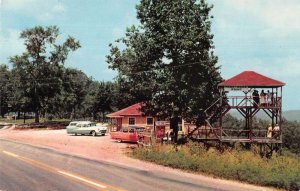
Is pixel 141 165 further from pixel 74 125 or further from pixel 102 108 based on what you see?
pixel 102 108

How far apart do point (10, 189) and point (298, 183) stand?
38.3 feet

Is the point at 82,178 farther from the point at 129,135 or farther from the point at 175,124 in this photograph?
the point at 129,135

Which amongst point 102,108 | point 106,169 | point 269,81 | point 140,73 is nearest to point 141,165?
point 106,169

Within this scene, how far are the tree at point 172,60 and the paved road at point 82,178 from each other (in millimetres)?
13475

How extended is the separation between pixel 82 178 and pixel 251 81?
22.6 m

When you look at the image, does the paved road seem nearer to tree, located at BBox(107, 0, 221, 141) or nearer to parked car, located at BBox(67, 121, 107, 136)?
tree, located at BBox(107, 0, 221, 141)

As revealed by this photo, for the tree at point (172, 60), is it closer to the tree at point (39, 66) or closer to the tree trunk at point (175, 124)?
the tree trunk at point (175, 124)

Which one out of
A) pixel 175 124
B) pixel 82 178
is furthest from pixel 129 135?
pixel 82 178

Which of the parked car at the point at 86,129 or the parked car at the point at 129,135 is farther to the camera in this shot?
the parked car at the point at 86,129

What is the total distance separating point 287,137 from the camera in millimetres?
78312

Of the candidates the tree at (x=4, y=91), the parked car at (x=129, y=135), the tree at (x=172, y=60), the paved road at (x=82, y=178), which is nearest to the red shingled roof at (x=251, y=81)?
the tree at (x=172, y=60)

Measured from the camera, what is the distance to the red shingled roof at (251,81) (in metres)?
37.4

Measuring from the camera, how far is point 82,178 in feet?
63.4

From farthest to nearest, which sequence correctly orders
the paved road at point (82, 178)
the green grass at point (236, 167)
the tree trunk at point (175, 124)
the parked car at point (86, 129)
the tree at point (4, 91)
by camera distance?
the tree at point (4, 91) < the parked car at point (86, 129) < the tree trunk at point (175, 124) < the green grass at point (236, 167) < the paved road at point (82, 178)
